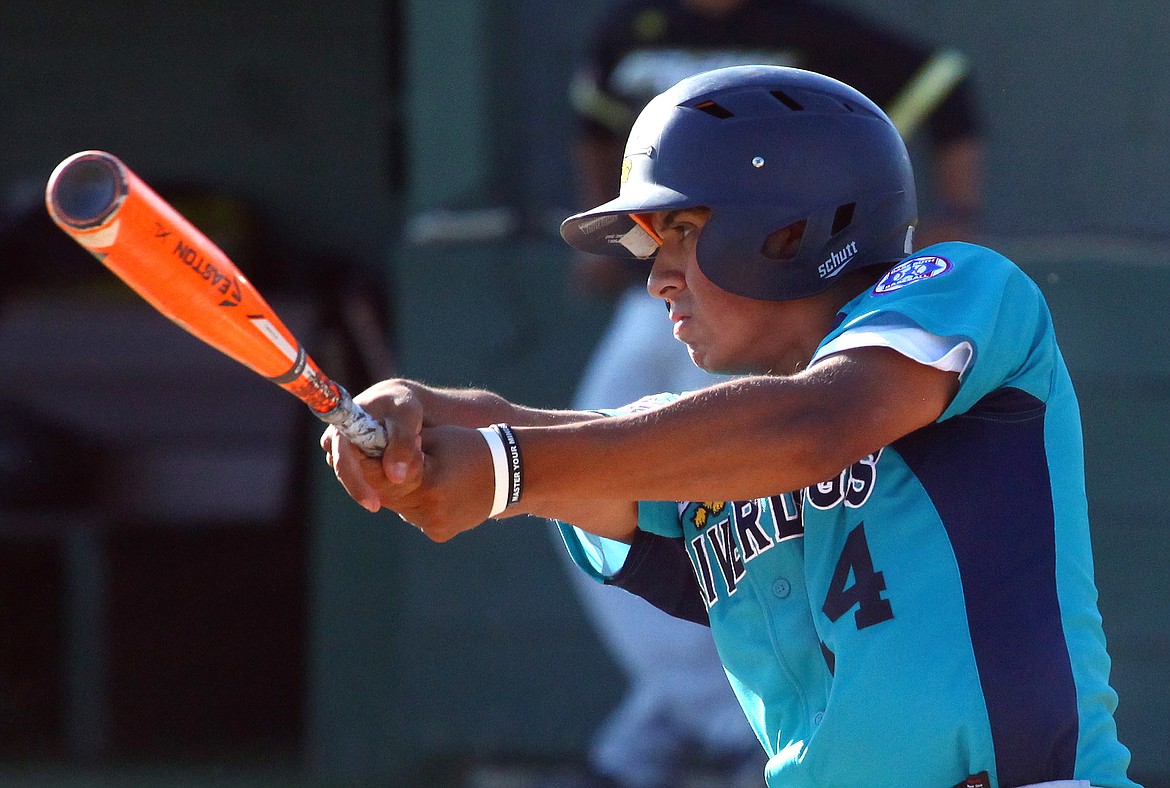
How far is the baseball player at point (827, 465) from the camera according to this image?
1866mm

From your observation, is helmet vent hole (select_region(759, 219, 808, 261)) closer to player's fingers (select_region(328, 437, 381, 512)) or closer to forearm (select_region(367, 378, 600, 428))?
forearm (select_region(367, 378, 600, 428))

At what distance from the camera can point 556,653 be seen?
18.2 feet

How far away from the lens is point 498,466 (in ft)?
6.07

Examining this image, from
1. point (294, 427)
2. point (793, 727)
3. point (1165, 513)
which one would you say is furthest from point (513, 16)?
point (793, 727)

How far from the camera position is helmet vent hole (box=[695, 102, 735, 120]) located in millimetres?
2320

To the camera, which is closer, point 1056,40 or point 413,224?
point 413,224

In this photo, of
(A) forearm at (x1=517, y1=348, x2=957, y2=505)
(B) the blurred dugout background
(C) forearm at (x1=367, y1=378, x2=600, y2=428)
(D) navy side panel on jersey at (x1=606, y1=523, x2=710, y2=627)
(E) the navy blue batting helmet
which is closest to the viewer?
(A) forearm at (x1=517, y1=348, x2=957, y2=505)

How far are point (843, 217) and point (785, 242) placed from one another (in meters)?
0.09

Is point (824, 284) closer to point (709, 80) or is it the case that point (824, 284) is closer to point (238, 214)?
point (709, 80)

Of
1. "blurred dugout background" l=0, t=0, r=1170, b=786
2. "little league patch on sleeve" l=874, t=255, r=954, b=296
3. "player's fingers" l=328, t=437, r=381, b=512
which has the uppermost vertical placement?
"little league patch on sleeve" l=874, t=255, r=954, b=296

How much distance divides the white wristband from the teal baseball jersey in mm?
423

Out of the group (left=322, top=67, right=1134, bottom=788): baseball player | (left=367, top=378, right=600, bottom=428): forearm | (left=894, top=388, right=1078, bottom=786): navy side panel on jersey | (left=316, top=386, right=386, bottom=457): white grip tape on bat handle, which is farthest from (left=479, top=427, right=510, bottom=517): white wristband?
(left=894, top=388, right=1078, bottom=786): navy side panel on jersey

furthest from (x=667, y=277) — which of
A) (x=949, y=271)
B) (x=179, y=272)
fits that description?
(x=179, y=272)

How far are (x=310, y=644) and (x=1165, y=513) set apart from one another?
10.2ft
